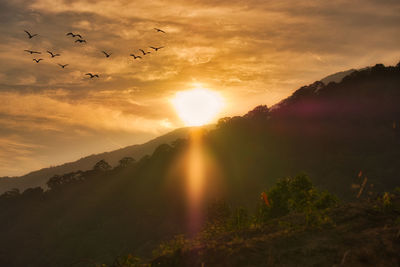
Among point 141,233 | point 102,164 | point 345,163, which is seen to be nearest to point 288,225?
point 141,233

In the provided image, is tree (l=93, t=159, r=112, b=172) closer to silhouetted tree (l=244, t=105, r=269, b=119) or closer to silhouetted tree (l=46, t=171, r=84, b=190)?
silhouetted tree (l=46, t=171, r=84, b=190)

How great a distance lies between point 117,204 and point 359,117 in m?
88.0

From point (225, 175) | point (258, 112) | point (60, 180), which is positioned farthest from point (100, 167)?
point (258, 112)

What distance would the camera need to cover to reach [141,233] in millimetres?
91125

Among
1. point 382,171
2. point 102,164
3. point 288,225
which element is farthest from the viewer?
point 102,164

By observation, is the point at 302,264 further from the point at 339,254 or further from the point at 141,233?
the point at 141,233

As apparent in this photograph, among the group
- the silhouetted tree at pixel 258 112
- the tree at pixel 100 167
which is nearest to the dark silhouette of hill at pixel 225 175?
the silhouetted tree at pixel 258 112

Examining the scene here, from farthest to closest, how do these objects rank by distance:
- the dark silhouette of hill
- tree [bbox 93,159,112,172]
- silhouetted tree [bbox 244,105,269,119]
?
1. tree [bbox 93,159,112,172]
2. silhouetted tree [bbox 244,105,269,119]
3. the dark silhouette of hill

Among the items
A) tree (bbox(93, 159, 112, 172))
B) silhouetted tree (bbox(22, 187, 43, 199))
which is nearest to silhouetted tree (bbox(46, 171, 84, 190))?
silhouetted tree (bbox(22, 187, 43, 199))

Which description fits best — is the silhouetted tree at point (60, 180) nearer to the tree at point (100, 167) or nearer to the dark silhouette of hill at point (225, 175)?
the dark silhouette of hill at point (225, 175)

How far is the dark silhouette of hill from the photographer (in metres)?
90.7

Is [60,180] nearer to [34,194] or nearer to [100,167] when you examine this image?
[34,194]

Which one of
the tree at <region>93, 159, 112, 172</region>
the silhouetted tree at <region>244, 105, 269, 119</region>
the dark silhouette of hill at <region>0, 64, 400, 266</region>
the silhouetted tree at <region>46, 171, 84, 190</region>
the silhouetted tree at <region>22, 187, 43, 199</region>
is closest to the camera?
the dark silhouette of hill at <region>0, 64, 400, 266</region>

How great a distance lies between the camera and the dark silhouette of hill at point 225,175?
90.7 meters
